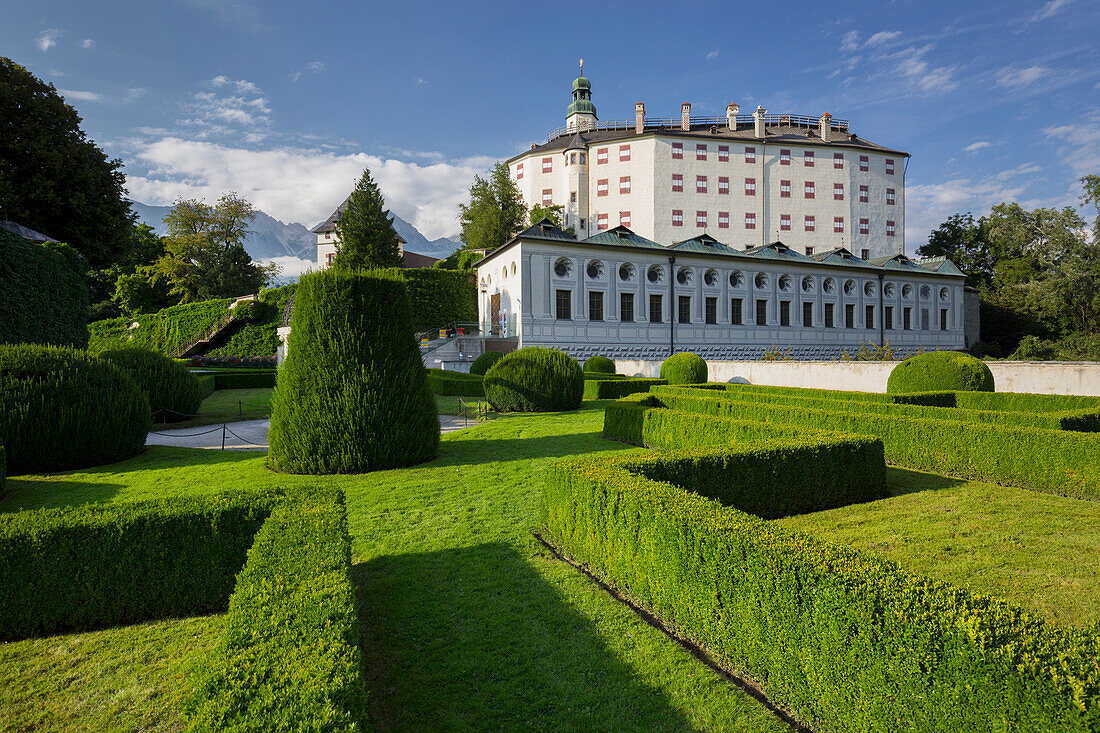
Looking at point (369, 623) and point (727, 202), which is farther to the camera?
point (727, 202)

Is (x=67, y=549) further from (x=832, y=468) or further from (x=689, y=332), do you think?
(x=689, y=332)

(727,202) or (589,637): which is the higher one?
(727,202)

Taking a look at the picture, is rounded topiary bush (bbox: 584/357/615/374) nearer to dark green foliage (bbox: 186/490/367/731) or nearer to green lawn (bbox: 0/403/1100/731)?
green lawn (bbox: 0/403/1100/731)

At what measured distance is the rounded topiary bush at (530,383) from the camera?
15.1 meters

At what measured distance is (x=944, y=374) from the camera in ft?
47.5

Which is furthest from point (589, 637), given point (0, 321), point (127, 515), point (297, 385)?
point (0, 321)

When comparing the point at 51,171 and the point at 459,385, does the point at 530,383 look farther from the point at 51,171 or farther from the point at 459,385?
the point at 51,171

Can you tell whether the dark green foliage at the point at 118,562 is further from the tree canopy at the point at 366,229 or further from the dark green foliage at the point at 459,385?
the tree canopy at the point at 366,229

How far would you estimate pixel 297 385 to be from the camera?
8.01 metres

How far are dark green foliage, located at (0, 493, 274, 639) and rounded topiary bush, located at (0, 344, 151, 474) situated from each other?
21.8 feet

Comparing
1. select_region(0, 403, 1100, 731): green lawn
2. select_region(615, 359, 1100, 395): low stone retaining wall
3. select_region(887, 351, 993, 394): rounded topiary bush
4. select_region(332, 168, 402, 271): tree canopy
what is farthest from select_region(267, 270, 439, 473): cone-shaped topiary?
select_region(332, 168, 402, 271): tree canopy

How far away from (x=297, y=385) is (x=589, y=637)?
6182 mm

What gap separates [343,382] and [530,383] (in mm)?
7555

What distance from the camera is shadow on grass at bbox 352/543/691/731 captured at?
9.40 feet
